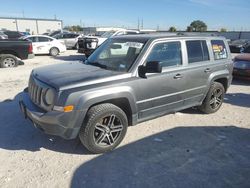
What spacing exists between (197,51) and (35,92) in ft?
10.8

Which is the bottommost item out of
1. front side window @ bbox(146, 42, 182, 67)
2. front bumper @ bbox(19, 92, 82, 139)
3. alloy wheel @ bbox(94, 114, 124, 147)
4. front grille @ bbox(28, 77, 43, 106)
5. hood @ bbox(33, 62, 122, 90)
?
alloy wheel @ bbox(94, 114, 124, 147)

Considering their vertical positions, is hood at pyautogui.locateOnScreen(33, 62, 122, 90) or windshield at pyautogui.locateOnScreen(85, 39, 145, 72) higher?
windshield at pyautogui.locateOnScreen(85, 39, 145, 72)

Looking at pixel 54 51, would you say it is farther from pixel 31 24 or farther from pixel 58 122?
pixel 31 24

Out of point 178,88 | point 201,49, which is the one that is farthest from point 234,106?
point 178,88

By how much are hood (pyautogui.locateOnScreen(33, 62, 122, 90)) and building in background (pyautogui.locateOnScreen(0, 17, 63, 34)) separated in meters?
57.8

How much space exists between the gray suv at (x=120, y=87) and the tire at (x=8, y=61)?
8.11 m

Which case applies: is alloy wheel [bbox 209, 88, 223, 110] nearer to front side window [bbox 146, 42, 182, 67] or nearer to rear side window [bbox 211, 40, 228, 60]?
rear side window [bbox 211, 40, 228, 60]

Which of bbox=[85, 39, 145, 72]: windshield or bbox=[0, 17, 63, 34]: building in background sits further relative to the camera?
bbox=[0, 17, 63, 34]: building in background

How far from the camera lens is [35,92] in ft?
12.5

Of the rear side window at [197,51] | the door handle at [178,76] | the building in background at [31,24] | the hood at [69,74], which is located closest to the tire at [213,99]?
the rear side window at [197,51]

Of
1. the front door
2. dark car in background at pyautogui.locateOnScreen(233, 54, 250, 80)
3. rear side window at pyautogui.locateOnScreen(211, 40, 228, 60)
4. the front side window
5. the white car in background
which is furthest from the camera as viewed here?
the white car in background

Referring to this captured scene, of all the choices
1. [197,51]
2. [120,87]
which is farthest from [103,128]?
[197,51]

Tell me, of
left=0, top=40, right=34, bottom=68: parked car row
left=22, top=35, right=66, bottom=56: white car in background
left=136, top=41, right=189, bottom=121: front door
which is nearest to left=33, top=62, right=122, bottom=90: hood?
left=136, top=41, right=189, bottom=121: front door

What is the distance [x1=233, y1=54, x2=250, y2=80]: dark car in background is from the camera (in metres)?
8.83
